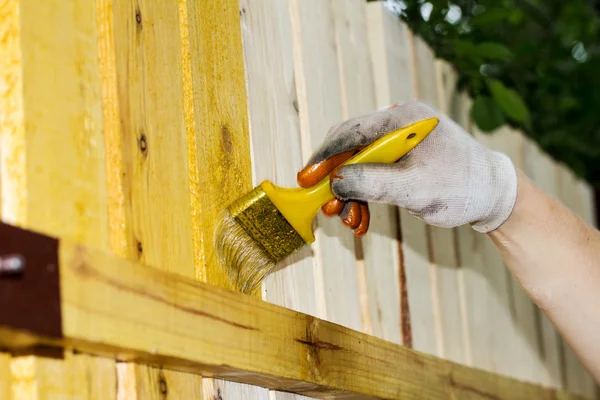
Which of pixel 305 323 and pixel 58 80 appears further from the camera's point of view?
pixel 305 323

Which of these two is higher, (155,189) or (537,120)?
(537,120)

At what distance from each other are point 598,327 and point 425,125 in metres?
0.65

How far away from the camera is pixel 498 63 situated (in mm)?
3145

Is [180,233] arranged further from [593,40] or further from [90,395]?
[593,40]

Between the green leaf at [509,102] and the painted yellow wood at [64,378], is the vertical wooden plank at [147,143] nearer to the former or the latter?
the painted yellow wood at [64,378]

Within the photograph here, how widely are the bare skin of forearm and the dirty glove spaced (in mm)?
93

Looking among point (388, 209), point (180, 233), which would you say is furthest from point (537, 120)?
point (180, 233)

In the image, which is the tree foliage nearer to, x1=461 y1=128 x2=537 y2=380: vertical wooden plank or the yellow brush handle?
x1=461 y1=128 x2=537 y2=380: vertical wooden plank

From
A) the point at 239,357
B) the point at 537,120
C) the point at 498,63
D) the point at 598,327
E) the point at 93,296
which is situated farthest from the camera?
the point at 537,120

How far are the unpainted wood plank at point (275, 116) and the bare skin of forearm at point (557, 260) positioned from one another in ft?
1.35

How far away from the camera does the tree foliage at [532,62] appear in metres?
2.41

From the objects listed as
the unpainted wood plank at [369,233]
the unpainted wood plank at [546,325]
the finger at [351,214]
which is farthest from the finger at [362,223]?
the unpainted wood plank at [546,325]

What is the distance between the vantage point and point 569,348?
2.97 meters

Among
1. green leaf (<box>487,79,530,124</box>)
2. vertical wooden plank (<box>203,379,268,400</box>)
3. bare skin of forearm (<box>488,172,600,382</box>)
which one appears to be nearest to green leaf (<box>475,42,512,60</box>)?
green leaf (<box>487,79,530,124</box>)
